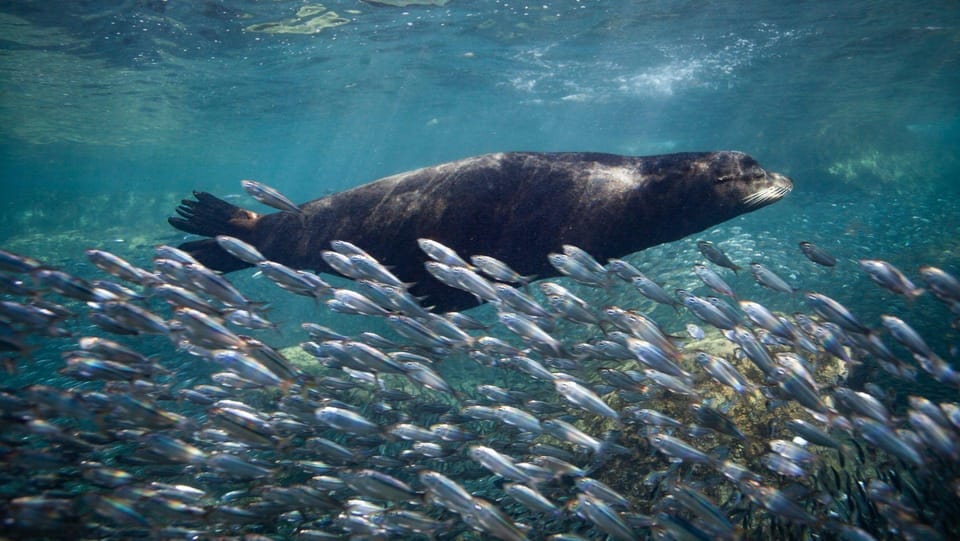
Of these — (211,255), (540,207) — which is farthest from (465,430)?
(211,255)

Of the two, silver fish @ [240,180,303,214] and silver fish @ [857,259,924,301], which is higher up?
silver fish @ [240,180,303,214]

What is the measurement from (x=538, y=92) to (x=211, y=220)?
33.4 m

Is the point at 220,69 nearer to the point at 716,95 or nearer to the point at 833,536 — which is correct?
the point at 833,536

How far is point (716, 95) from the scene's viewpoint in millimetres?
37812

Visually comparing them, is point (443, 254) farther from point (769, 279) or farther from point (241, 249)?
point (769, 279)

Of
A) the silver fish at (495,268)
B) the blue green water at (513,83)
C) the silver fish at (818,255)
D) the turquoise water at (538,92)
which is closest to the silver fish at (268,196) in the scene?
the silver fish at (495,268)

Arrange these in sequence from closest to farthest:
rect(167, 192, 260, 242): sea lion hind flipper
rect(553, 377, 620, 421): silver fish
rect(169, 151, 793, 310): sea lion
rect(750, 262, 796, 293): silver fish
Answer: rect(553, 377, 620, 421): silver fish → rect(750, 262, 796, 293): silver fish → rect(169, 151, 793, 310): sea lion → rect(167, 192, 260, 242): sea lion hind flipper

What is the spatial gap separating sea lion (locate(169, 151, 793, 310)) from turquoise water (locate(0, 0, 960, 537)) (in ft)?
9.67

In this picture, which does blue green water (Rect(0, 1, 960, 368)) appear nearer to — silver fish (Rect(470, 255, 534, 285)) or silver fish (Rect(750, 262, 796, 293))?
silver fish (Rect(750, 262, 796, 293))

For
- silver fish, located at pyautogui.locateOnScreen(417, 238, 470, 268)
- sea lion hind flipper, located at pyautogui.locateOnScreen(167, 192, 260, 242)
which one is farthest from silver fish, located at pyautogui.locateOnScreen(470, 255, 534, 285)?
sea lion hind flipper, located at pyautogui.locateOnScreen(167, 192, 260, 242)

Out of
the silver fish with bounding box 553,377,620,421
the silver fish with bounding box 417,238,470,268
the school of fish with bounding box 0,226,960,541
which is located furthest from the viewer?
the silver fish with bounding box 417,238,470,268

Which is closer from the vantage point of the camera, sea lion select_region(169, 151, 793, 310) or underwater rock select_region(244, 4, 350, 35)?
sea lion select_region(169, 151, 793, 310)

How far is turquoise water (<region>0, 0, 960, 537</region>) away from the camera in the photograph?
615 inches

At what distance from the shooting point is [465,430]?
4.61 m
